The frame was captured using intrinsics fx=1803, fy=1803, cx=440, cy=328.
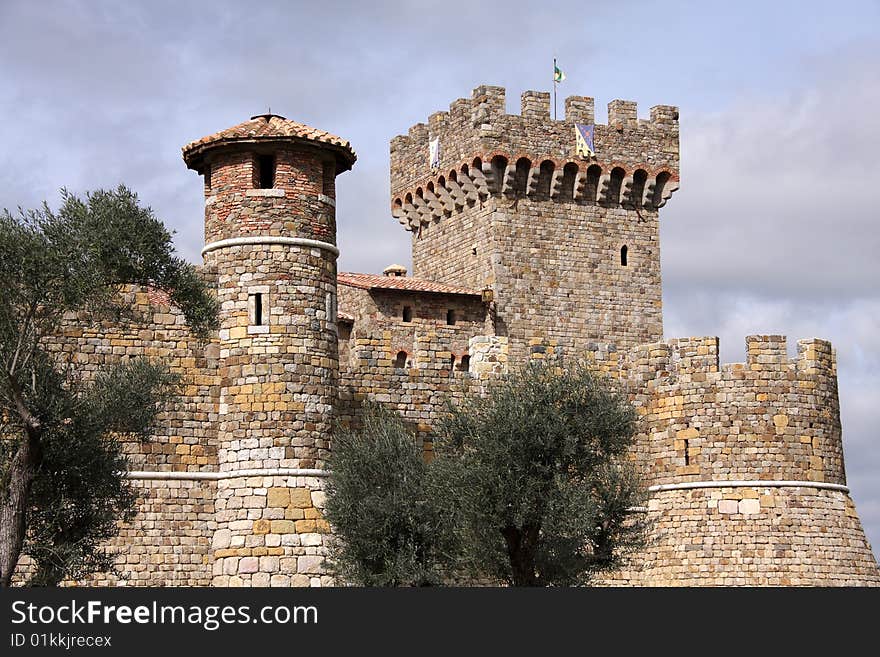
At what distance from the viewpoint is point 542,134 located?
153ft

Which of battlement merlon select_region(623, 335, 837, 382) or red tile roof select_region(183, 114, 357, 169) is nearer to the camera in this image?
red tile roof select_region(183, 114, 357, 169)

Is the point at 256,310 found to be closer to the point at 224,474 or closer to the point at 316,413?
the point at 316,413

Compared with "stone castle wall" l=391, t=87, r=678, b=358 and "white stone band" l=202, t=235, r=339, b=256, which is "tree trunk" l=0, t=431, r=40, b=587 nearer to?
"white stone band" l=202, t=235, r=339, b=256

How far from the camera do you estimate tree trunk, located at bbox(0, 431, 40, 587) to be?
2319cm

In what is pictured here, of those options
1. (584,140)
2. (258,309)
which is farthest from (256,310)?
(584,140)

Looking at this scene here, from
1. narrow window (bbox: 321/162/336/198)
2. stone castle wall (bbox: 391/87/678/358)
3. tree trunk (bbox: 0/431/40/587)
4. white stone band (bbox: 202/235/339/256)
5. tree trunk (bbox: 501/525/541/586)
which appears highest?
stone castle wall (bbox: 391/87/678/358)

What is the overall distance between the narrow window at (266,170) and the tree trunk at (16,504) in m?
6.00

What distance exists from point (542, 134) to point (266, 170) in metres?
20.0

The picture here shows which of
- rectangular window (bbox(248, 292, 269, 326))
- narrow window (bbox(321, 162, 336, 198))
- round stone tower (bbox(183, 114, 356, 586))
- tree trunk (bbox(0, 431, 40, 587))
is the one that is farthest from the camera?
narrow window (bbox(321, 162, 336, 198))

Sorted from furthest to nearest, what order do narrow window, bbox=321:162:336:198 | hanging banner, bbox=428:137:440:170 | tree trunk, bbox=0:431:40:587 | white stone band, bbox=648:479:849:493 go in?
hanging banner, bbox=428:137:440:170 → white stone band, bbox=648:479:849:493 → narrow window, bbox=321:162:336:198 → tree trunk, bbox=0:431:40:587

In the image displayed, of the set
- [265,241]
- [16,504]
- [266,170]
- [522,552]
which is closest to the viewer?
[16,504]

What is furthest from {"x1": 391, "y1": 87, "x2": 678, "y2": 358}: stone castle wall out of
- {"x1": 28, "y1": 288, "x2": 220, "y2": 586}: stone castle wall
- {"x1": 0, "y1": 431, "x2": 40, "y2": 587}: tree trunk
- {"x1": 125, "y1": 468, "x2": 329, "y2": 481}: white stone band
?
{"x1": 0, "y1": 431, "x2": 40, "y2": 587}: tree trunk

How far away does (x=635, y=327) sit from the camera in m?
47.0

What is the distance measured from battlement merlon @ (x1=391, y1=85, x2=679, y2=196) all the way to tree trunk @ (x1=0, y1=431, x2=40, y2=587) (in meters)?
23.9
